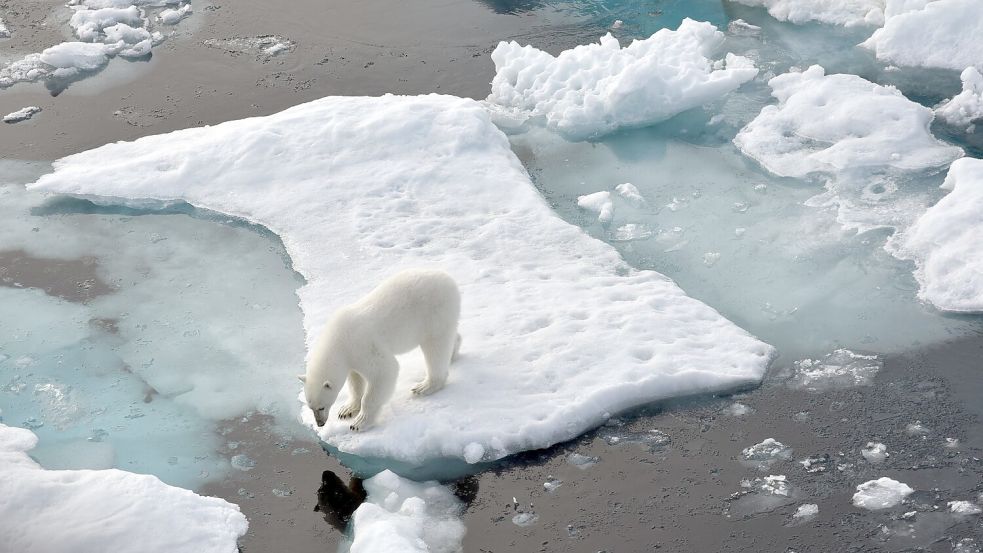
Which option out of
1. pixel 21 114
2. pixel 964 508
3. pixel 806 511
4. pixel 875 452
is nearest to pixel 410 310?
pixel 806 511

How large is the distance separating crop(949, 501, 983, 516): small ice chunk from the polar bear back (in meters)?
3.13

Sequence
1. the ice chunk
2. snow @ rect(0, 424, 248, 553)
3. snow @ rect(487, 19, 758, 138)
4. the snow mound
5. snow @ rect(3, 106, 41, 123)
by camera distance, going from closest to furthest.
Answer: snow @ rect(0, 424, 248, 553)
the snow mound
snow @ rect(487, 19, 758, 138)
snow @ rect(3, 106, 41, 123)
the ice chunk

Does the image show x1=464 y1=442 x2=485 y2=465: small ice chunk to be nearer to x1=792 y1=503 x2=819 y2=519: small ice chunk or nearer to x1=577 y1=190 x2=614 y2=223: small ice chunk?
x1=792 y1=503 x2=819 y2=519: small ice chunk

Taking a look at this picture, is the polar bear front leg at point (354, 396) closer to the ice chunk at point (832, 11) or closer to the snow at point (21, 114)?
the snow at point (21, 114)

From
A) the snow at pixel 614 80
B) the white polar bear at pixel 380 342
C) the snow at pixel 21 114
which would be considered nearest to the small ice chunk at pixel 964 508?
the white polar bear at pixel 380 342

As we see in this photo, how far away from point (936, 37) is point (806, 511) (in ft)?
25.3

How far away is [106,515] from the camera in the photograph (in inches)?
210

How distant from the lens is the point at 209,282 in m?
7.78

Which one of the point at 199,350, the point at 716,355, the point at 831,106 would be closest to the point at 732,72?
the point at 831,106

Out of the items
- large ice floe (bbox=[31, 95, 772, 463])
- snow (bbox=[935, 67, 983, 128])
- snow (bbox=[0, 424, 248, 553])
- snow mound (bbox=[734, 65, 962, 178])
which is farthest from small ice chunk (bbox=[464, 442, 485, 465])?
snow (bbox=[935, 67, 983, 128])

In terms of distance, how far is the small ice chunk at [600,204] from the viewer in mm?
8445

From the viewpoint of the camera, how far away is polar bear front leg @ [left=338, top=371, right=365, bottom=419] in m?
6.18

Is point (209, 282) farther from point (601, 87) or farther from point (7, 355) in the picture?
point (601, 87)

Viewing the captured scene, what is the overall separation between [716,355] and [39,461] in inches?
177
